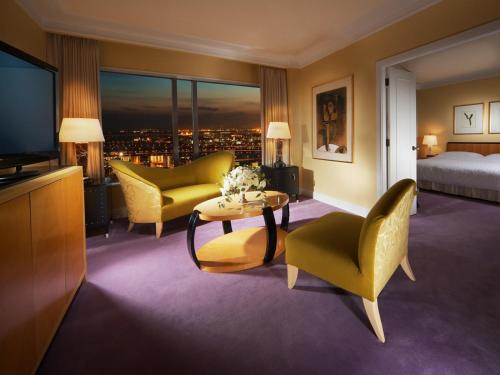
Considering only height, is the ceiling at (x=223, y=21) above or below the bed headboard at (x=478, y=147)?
above

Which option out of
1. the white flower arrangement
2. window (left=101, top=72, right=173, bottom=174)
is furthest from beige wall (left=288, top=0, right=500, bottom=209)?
window (left=101, top=72, right=173, bottom=174)

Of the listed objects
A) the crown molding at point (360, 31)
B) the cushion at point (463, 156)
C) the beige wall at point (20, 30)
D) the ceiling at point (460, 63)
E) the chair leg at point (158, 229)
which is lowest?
the chair leg at point (158, 229)

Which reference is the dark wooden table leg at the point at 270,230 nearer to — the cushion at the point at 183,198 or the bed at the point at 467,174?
the cushion at the point at 183,198

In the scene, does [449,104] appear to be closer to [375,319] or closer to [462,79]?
[462,79]

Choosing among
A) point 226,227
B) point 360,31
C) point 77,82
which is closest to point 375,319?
point 226,227

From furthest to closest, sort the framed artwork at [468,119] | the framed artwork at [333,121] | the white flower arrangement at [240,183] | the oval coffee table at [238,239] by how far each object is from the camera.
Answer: the framed artwork at [468,119] < the framed artwork at [333,121] < the white flower arrangement at [240,183] < the oval coffee table at [238,239]

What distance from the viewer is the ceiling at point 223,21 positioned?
3.55m

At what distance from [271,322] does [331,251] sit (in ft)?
2.01

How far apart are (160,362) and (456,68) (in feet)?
25.9

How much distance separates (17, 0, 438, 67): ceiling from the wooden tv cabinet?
8.73 feet

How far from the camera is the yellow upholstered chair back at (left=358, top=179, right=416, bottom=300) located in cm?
168

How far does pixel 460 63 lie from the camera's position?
6047mm

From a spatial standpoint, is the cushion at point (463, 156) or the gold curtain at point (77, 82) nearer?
the gold curtain at point (77, 82)

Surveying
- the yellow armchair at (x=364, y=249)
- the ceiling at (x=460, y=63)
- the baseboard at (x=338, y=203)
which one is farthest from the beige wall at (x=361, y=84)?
the yellow armchair at (x=364, y=249)
